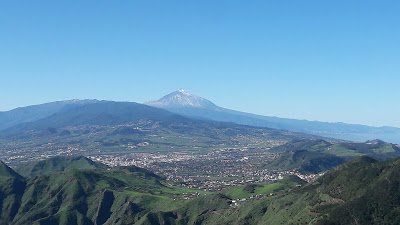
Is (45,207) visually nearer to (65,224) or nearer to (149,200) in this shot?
(65,224)

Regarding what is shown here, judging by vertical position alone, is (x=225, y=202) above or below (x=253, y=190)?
below

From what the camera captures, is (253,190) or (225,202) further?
(253,190)

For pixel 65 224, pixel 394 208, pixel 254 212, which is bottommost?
pixel 65 224

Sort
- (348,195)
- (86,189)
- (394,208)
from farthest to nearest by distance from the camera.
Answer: (86,189) → (348,195) → (394,208)

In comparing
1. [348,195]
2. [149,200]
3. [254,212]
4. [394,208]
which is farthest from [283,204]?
[149,200]

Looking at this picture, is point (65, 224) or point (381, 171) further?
point (65, 224)

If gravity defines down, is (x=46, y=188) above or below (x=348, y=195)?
below

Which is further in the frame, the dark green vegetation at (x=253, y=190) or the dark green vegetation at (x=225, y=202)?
the dark green vegetation at (x=253, y=190)

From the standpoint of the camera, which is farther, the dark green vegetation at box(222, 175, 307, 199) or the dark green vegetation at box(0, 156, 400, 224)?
the dark green vegetation at box(222, 175, 307, 199)
